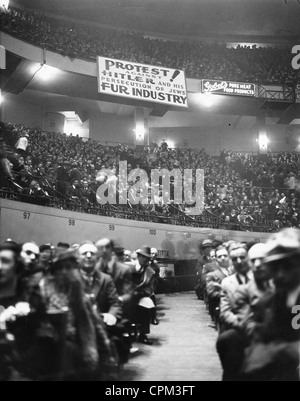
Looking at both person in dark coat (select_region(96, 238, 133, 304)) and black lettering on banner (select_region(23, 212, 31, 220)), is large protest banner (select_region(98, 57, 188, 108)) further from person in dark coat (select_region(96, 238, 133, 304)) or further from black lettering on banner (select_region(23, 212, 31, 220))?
person in dark coat (select_region(96, 238, 133, 304))

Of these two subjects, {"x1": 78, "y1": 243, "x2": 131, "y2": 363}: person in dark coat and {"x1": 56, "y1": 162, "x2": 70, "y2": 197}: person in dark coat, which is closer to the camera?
{"x1": 78, "y1": 243, "x2": 131, "y2": 363}: person in dark coat

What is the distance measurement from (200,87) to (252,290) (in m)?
20.6

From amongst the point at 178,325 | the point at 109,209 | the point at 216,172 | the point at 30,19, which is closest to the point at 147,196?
the point at 109,209

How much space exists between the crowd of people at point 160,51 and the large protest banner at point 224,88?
0.54 metres

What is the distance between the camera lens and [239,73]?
81.4ft

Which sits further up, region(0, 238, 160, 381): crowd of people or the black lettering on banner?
the black lettering on banner

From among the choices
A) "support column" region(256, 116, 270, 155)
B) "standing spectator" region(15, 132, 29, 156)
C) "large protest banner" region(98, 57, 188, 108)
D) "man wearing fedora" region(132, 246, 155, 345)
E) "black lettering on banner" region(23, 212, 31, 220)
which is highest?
"large protest banner" region(98, 57, 188, 108)

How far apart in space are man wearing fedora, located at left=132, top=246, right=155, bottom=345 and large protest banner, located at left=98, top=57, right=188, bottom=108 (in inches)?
567

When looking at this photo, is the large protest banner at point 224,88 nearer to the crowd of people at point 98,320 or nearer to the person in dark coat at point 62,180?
the person in dark coat at point 62,180

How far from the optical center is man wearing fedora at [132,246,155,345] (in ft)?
23.7


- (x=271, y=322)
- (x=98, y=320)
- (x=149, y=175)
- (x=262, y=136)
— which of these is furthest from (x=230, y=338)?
(x=262, y=136)

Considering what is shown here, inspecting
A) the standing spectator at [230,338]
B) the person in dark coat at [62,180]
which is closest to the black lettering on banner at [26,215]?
the person in dark coat at [62,180]

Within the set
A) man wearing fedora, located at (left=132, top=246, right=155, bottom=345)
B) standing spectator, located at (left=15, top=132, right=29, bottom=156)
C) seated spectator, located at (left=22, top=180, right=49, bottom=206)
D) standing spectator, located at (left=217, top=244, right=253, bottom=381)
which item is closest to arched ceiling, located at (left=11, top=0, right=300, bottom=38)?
standing spectator, located at (left=15, top=132, right=29, bottom=156)

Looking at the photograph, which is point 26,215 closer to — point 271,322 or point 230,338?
point 230,338
